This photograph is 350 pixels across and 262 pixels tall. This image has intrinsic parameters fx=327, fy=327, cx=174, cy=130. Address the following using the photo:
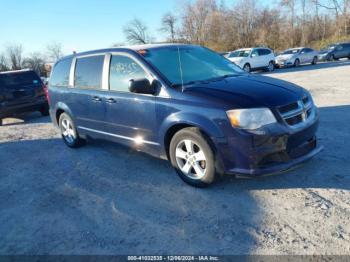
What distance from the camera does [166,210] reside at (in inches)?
143

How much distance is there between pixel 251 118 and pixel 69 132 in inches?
165

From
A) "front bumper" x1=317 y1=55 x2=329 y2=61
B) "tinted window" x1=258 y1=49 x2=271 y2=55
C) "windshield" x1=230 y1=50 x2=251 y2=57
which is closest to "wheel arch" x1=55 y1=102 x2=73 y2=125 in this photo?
"windshield" x1=230 y1=50 x2=251 y2=57

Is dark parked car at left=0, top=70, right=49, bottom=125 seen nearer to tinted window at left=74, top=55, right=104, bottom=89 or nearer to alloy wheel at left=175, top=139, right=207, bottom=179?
tinted window at left=74, top=55, right=104, bottom=89

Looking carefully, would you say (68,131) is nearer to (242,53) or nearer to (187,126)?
(187,126)

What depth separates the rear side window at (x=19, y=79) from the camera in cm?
1031

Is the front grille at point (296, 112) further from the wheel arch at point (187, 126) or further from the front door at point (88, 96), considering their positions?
the front door at point (88, 96)

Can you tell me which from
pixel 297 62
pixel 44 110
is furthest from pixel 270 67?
pixel 44 110

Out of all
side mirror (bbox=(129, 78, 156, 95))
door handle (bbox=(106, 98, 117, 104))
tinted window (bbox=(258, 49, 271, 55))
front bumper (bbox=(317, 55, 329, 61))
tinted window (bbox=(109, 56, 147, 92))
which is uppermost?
tinted window (bbox=(258, 49, 271, 55))

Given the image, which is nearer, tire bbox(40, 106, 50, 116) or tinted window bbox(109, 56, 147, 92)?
tinted window bbox(109, 56, 147, 92)

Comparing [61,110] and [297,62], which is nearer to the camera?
[61,110]

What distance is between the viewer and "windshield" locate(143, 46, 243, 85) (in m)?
4.37

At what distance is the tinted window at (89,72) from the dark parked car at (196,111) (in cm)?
2

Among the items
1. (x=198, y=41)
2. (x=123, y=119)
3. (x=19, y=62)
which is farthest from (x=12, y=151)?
(x=19, y=62)

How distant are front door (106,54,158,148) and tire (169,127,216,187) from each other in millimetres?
412
